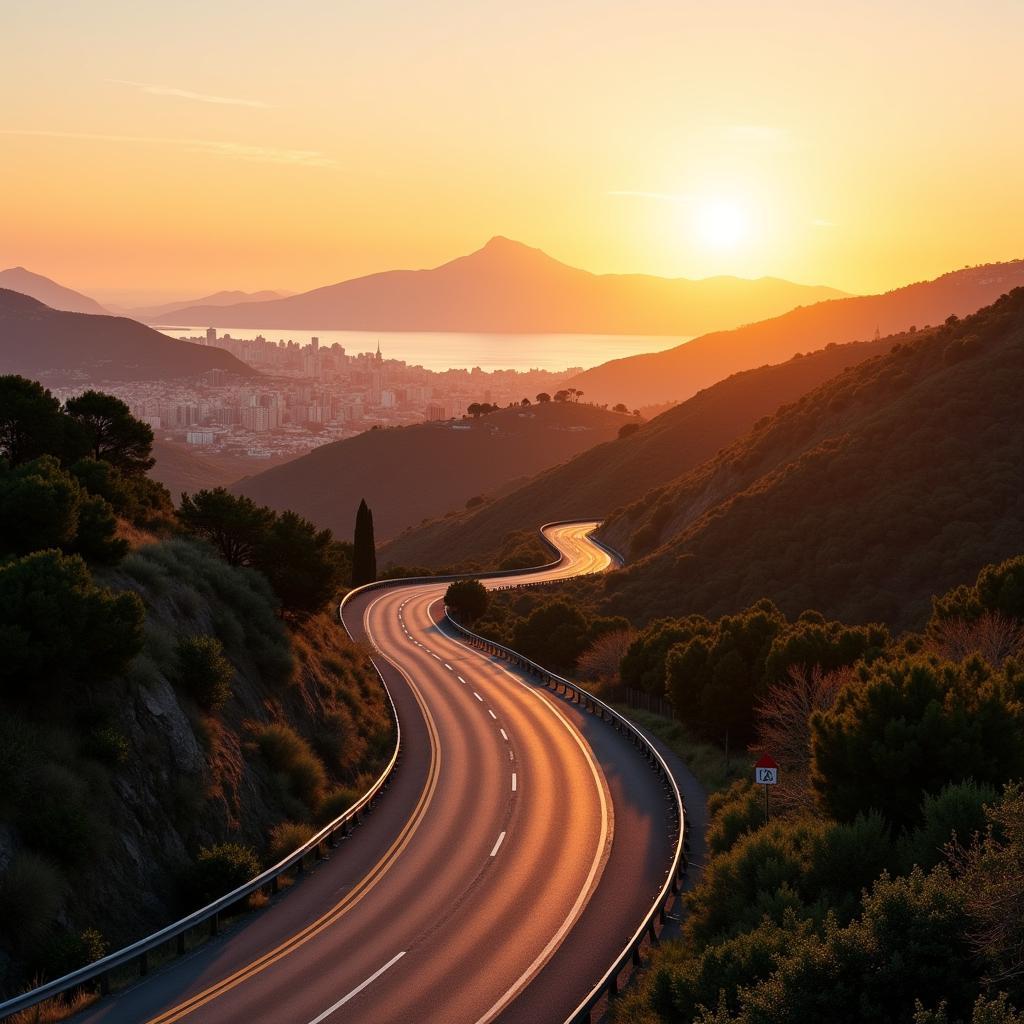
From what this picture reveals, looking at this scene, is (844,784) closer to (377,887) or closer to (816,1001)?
(816,1001)

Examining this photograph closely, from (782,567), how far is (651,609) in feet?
25.9

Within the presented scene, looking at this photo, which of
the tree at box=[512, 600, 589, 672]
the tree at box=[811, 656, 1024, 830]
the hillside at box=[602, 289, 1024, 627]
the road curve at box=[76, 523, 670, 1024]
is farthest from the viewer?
the tree at box=[512, 600, 589, 672]

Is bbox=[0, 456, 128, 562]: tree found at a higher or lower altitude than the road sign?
higher

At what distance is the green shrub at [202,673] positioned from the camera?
2578 cm

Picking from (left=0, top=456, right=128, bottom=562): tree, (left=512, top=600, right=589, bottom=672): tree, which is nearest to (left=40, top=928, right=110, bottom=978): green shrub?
(left=0, top=456, right=128, bottom=562): tree

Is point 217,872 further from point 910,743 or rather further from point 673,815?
point 910,743

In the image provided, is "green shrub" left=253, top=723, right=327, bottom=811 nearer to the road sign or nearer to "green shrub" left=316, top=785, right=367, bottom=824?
"green shrub" left=316, top=785, right=367, bottom=824

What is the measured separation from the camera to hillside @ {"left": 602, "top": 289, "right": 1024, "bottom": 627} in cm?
5391

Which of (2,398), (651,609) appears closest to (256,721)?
(2,398)

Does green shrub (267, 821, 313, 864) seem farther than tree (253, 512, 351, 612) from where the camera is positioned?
No

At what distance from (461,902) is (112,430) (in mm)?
28306

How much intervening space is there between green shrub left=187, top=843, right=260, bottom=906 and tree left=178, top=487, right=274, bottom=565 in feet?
60.0

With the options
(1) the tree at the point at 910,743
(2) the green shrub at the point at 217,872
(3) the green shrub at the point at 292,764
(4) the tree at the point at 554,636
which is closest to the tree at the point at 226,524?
(3) the green shrub at the point at 292,764

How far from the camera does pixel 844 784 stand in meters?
18.5
